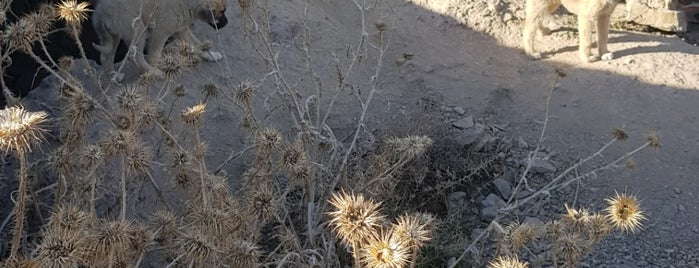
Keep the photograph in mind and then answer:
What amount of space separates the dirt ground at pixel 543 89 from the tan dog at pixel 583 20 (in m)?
0.13

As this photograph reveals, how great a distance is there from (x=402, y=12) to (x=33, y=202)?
5272 mm

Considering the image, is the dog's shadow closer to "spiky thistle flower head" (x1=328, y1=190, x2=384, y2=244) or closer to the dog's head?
the dog's head

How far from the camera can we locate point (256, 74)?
695cm

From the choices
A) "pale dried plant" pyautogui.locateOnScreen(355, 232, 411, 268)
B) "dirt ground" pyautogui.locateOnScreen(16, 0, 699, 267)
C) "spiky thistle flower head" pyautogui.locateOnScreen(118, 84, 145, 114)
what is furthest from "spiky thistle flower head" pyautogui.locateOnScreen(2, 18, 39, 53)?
"dirt ground" pyautogui.locateOnScreen(16, 0, 699, 267)

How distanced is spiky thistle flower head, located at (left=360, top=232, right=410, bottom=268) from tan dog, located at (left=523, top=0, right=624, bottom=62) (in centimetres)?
583

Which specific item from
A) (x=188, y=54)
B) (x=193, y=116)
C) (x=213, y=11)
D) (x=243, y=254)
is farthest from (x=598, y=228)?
(x=213, y=11)

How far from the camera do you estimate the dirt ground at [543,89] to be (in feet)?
19.4

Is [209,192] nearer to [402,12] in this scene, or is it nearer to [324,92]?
[324,92]

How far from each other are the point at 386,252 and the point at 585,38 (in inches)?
234

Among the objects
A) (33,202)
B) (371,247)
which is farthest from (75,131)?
(371,247)

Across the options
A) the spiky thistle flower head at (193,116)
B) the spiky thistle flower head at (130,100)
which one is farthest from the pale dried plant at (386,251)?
the spiky thistle flower head at (130,100)

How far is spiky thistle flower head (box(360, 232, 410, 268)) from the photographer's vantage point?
2482mm

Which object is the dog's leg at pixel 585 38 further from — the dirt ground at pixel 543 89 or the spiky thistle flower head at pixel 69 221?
the spiky thistle flower head at pixel 69 221

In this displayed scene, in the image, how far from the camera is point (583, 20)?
7.90 meters
